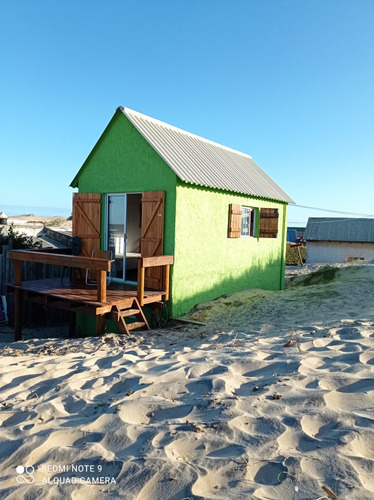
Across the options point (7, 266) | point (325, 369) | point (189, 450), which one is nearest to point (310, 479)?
point (189, 450)

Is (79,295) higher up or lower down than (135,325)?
higher up

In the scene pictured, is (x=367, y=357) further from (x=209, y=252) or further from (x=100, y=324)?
(x=209, y=252)

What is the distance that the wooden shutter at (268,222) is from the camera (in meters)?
11.5

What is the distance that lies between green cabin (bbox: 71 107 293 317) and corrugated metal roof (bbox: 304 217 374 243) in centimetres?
1909

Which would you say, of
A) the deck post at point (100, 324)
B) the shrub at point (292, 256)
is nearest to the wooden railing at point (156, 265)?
the deck post at point (100, 324)

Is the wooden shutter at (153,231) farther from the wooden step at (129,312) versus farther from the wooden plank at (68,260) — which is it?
the wooden plank at (68,260)

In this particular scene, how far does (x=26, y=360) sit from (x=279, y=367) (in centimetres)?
349

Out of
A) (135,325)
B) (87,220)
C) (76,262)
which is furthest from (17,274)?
(135,325)

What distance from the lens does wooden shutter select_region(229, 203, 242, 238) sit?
10.1 m

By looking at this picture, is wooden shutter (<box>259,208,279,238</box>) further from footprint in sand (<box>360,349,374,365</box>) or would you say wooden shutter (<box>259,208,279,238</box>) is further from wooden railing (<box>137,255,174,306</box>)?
footprint in sand (<box>360,349,374,365</box>)

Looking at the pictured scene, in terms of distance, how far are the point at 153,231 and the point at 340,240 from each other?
77.9ft

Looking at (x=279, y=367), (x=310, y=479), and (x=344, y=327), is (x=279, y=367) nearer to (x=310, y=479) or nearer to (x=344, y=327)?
(x=310, y=479)

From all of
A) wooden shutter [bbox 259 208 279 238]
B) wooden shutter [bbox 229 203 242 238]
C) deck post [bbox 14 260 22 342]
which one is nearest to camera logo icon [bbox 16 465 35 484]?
deck post [bbox 14 260 22 342]

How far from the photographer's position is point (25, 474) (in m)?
2.41
